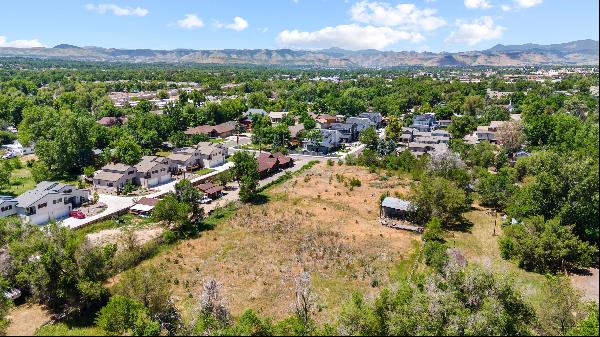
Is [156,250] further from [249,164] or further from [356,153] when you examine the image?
[356,153]

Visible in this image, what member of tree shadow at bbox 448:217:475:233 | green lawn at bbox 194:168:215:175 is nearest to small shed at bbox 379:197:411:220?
tree shadow at bbox 448:217:475:233

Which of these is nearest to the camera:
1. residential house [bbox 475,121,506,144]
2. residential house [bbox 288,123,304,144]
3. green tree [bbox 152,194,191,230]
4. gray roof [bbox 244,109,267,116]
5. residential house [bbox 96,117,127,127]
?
green tree [bbox 152,194,191,230]

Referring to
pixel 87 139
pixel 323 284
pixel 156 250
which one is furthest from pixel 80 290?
pixel 87 139

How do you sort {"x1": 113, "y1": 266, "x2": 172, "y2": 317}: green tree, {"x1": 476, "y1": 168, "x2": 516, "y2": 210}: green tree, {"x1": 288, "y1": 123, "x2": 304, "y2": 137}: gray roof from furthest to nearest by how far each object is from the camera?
{"x1": 288, "y1": 123, "x2": 304, "y2": 137}: gray roof < {"x1": 476, "y1": 168, "x2": 516, "y2": 210}: green tree < {"x1": 113, "y1": 266, "x2": 172, "y2": 317}: green tree

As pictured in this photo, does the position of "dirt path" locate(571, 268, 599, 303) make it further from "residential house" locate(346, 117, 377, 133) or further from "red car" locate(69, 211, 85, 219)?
"residential house" locate(346, 117, 377, 133)

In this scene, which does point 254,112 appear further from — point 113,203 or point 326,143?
point 113,203

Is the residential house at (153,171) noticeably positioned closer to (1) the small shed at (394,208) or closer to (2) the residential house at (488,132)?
(1) the small shed at (394,208)

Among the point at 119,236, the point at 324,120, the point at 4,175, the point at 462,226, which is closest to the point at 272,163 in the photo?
the point at 119,236
